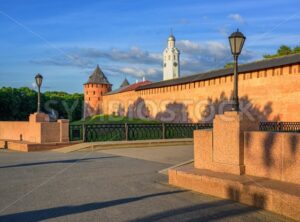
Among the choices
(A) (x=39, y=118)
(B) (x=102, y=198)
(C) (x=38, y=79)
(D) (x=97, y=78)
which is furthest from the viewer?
(D) (x=97, y=78)

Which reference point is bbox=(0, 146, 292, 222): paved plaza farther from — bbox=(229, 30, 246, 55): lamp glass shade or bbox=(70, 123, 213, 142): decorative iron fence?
bbox=(70, 123, 213, 142): decorative iron fence

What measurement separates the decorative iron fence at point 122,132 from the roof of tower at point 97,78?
58779 mm

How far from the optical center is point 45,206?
545 cm

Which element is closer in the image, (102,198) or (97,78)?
(102,198)

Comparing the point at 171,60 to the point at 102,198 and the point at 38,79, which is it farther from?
the point at 102,198

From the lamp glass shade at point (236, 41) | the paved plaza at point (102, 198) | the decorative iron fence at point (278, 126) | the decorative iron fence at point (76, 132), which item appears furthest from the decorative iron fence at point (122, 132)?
the lamp glass shade at point (236, 41)

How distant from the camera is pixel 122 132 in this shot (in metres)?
16.5

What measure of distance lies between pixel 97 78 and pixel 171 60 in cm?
1667

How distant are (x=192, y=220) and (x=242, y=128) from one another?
223 centimetres

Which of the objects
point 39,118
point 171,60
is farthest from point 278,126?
point 171,60

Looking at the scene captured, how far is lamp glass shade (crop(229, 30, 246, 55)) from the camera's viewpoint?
23.2 feet

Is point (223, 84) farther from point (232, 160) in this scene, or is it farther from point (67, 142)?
point (232, 160)

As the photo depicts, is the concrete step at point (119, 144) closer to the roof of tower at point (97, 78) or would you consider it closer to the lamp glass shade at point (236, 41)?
the lamp glass shade at point (236, 41)

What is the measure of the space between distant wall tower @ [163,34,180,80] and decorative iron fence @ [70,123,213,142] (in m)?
52.5
